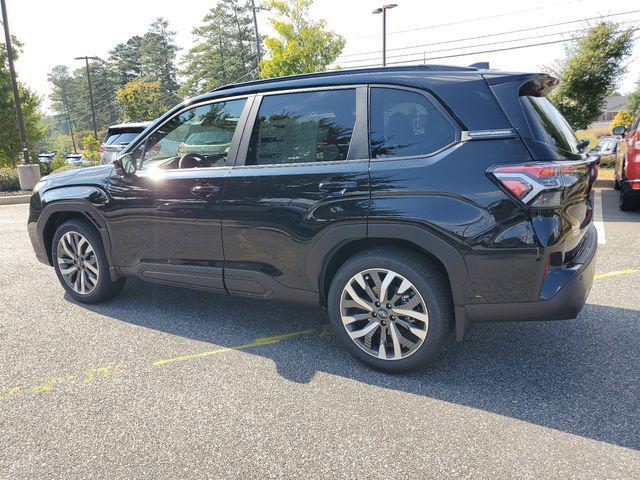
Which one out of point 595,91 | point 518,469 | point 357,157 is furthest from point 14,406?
point 595,91

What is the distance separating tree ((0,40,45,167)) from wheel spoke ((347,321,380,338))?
2169 centimetres

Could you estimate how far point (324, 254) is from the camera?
312cm

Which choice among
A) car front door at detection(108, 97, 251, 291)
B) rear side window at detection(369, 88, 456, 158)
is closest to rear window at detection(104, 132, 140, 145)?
car front door at detection(108, 97, 251, 291)

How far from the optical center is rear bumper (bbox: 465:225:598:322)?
263cm

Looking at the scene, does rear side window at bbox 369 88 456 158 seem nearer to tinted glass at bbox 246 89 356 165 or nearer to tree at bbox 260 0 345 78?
tinted glass at bbox 246 89 356 165

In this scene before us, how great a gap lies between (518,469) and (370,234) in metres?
1.45

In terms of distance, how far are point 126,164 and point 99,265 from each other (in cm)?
99

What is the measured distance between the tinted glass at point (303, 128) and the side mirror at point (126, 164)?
115cm

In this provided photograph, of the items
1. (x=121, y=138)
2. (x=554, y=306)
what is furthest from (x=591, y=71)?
(x=554, y=306)

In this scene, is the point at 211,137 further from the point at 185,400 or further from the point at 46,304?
the point at 46,304

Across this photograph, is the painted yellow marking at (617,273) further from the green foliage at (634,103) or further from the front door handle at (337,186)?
the green foliage at (634,103)

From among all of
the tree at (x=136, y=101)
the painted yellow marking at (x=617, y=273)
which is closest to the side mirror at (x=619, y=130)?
the painted yellow marking at (x=617, y=273)

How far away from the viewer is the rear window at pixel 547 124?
8.73 feet

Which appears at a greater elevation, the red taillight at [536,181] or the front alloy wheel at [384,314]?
the red taillight at [536,181]
